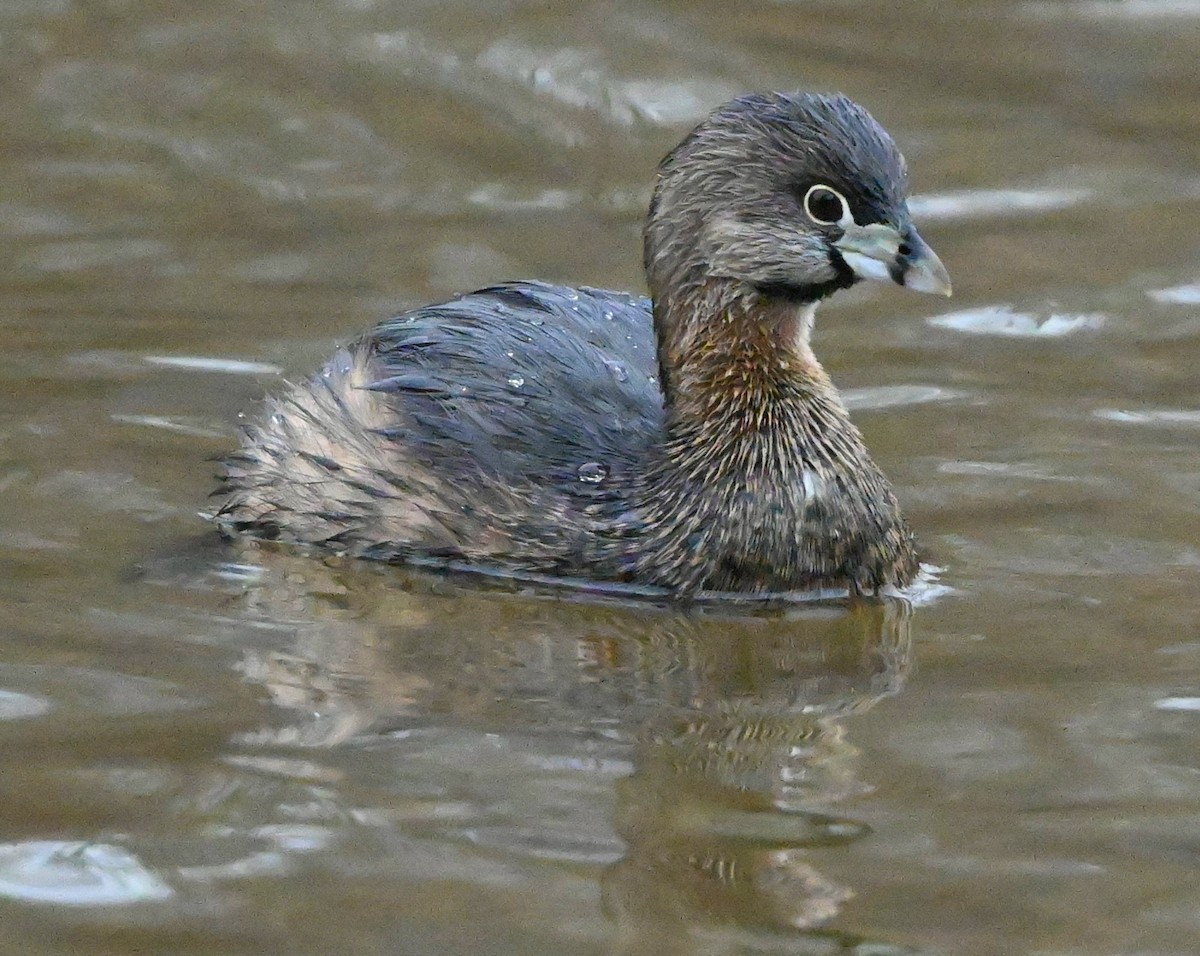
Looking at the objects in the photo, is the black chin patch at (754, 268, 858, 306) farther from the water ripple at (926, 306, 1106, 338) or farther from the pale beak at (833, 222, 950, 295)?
the water ripple at (926, 306, 1106, 338)

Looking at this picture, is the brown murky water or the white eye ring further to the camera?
the white eye ring

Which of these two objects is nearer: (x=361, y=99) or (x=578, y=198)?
(x=578, y=198)

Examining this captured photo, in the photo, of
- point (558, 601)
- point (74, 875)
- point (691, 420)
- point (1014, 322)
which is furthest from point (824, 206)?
point (74, 875)

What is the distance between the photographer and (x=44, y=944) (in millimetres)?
4535

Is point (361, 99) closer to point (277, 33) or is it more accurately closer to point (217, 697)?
point (277, 33)

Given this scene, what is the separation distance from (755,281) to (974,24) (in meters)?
4.88

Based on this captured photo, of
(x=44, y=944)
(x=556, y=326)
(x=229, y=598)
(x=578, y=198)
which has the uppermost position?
(x=578, y=198)

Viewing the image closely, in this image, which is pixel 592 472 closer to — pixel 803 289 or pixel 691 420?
pixel 691 420

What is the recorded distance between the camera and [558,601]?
6594mm

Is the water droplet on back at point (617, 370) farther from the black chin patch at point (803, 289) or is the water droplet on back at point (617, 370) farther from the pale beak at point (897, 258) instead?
the pale beak at point (897, 258)

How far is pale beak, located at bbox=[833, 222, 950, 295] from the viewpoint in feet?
21.1

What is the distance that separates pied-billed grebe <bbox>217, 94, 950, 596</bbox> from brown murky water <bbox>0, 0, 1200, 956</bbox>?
189mm

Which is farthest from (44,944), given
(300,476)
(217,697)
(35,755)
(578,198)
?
(578,198)

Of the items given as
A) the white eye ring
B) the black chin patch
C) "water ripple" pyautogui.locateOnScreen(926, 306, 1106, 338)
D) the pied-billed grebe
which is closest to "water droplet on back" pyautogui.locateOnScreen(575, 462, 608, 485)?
the pied-billed grebe
